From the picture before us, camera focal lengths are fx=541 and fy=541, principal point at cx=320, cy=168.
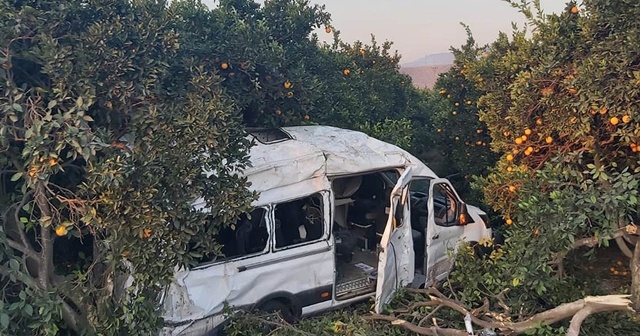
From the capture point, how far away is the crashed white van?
→ 5.39 meters

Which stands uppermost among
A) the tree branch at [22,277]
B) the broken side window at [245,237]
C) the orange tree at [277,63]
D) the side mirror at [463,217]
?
the orange tree at [277,63]

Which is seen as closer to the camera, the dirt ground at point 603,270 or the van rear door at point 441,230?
the dirt ground at point 603,270

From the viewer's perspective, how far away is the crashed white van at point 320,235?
5387 millimetres

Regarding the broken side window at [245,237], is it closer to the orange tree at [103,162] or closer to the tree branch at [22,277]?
the orange tree at [103,162]

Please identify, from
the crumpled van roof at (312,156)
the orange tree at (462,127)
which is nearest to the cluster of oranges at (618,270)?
the orange tree at (462,127)

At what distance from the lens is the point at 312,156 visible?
590 cm

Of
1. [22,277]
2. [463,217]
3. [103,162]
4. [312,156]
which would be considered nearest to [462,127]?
[463,217]

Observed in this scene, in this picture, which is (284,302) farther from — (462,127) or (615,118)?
(462,127)

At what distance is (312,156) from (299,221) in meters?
0.73

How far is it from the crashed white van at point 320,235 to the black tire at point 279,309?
0.04ft

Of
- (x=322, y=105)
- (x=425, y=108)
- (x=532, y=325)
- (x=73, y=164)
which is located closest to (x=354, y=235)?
(x=322, y=105)

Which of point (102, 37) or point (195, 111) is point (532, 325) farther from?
point (102, 37)

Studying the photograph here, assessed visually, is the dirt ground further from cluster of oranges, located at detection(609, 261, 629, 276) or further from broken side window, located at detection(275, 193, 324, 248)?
broken side window, located at detection(275, 193, 324, 248)

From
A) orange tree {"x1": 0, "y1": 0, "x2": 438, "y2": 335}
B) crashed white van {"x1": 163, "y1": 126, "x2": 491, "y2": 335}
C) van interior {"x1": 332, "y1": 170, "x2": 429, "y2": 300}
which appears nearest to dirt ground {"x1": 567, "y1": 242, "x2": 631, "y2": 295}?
crashed white van {"x1": 163, "y1": 126, "x2": 491, "y2": 335}
